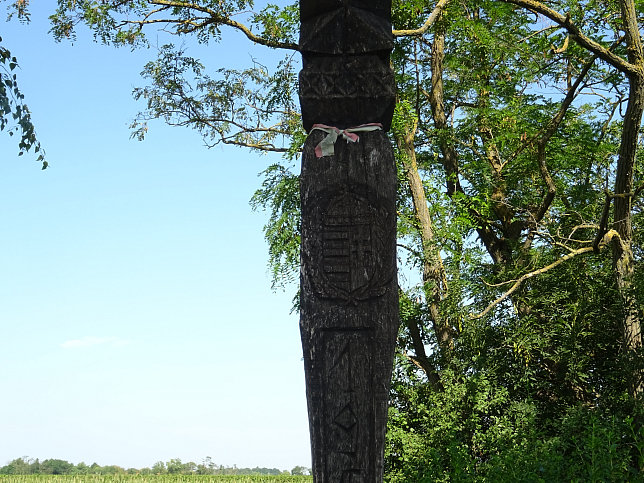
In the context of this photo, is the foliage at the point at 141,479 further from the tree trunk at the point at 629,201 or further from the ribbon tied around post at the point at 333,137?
the ribbon tied around post at the point at 333,137

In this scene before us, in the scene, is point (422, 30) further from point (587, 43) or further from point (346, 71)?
point (346, 71)

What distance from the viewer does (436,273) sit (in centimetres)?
1353

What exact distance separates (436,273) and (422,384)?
6.84 ft

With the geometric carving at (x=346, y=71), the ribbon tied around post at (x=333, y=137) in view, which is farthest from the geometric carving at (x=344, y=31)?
the ribbon tied around post at (x=333, y=137)

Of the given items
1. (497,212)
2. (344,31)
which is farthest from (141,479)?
(344,31)

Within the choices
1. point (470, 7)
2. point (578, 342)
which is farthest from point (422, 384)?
point (470, 7)

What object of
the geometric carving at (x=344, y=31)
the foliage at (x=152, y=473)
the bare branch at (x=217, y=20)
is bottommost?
Result: the foliage at (x=152, y=473)

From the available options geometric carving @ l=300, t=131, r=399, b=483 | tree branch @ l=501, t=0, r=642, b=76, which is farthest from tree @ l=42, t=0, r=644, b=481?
geometric carving @ l=300, t=131, r=399, b=483

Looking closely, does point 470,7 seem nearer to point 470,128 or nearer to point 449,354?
point 470,128

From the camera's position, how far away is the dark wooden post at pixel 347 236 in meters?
4.89

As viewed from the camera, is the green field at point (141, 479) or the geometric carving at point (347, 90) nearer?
the geometric carving at point (347, 90)

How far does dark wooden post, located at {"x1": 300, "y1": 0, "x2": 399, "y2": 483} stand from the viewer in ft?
16.1

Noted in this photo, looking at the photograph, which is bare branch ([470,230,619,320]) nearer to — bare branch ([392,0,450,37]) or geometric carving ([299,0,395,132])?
bare branch ([392,0,450,37])

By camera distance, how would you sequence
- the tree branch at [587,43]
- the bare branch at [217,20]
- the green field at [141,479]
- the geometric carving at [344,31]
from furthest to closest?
the green field at [141,479] → the bare branch at [217,20] → the tree branch at [587,43] → the geometric carving at [344,31]
